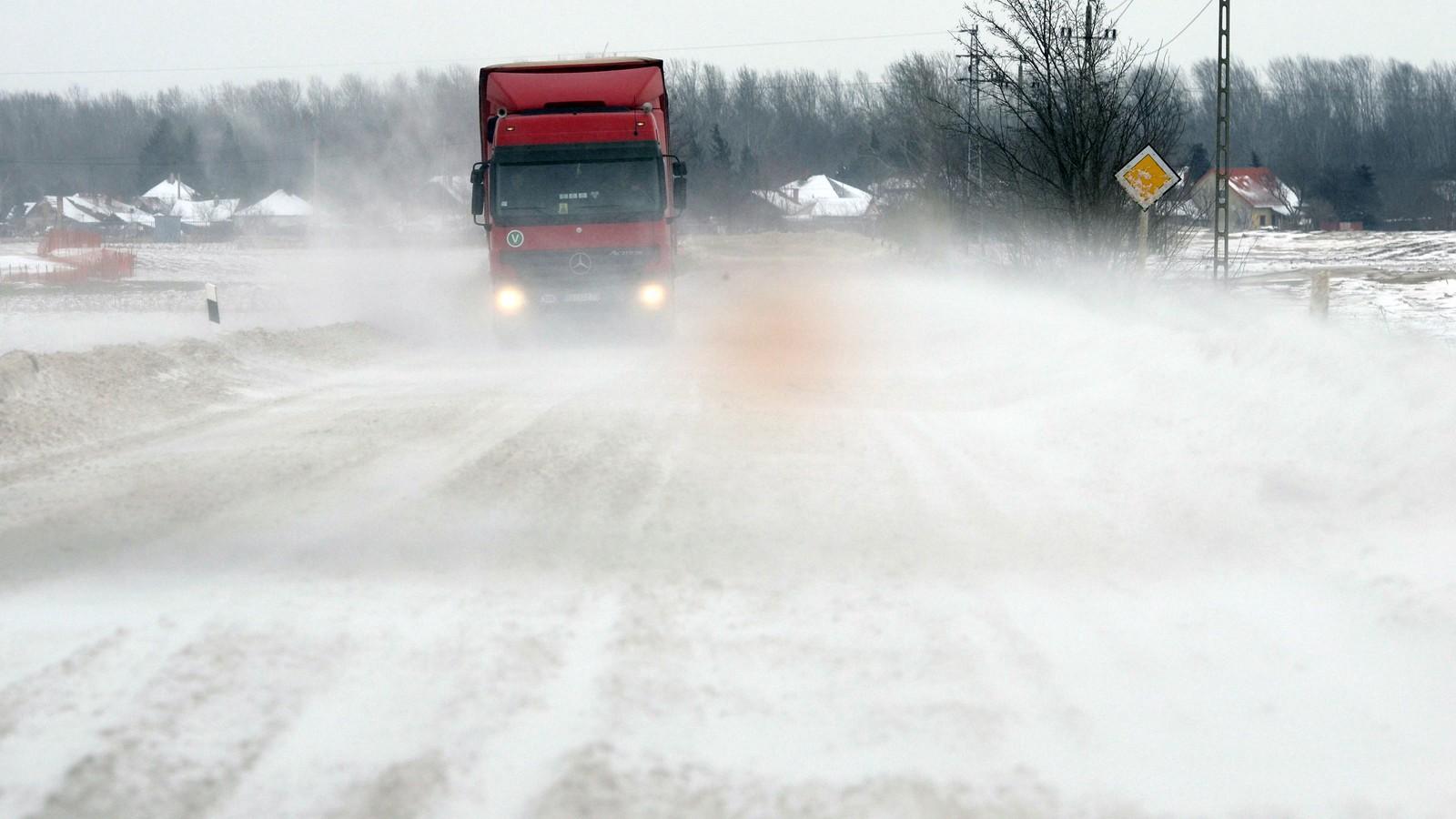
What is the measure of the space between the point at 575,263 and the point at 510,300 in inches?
43.4

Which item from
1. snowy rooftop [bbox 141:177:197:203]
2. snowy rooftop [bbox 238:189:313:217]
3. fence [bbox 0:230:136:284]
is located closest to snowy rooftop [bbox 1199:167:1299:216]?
snowy rooftop [bbox 238:189:313:217]

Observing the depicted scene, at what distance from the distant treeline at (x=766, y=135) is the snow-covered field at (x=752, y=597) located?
58.1 metres

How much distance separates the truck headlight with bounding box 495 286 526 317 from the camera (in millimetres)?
18812

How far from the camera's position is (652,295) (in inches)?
750

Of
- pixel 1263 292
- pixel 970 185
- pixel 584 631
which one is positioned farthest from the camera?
pixel 970 185

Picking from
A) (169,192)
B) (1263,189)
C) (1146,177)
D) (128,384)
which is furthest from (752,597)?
(169,192)

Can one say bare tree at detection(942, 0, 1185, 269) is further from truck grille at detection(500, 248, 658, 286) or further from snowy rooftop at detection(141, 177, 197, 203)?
snowy rooftop at detection(141, 177, 197, 203)

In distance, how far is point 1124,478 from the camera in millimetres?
8055

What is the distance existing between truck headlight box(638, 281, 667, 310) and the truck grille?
18.1 inches

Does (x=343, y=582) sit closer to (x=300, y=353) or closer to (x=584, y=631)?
(x=584, y=631)

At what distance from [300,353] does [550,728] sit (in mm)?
14326

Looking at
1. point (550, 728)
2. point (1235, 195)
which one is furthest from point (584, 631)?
point (1235, 195)

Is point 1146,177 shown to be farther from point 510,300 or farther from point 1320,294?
point 510,300

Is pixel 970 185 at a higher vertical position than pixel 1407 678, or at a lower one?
higher
